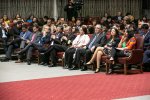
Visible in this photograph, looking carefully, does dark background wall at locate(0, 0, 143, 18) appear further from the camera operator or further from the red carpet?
the red carpet

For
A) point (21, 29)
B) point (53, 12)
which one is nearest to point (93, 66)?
point (21, 29)

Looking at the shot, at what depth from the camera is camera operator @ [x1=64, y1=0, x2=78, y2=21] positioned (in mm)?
18312

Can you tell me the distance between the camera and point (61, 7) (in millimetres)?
20094

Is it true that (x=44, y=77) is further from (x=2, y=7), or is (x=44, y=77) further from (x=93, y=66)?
(x=2, y=7)

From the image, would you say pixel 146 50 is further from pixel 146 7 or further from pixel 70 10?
pixel 146 7

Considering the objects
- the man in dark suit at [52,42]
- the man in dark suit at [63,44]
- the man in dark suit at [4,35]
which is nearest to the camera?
the man in dark suit at [63,44]

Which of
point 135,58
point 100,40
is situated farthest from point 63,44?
point 135,58

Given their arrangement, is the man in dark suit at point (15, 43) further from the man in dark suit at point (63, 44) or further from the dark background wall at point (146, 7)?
the dark background wall at point (146, 7)

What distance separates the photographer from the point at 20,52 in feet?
44.3

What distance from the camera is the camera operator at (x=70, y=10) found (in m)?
18.3

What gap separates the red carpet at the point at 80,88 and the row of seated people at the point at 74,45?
3.49 feet

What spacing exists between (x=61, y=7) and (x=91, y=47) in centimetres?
900

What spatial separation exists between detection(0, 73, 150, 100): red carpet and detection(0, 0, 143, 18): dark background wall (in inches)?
391

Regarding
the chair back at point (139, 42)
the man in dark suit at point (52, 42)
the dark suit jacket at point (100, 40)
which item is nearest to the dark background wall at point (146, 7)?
the man in dark suit at point (52, 42)
